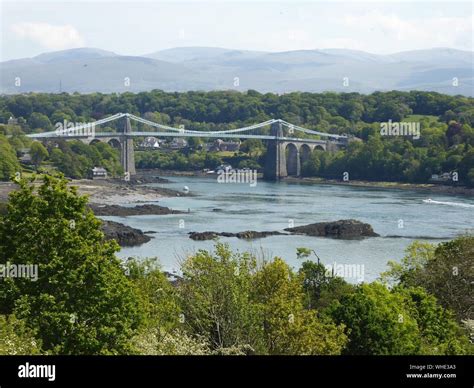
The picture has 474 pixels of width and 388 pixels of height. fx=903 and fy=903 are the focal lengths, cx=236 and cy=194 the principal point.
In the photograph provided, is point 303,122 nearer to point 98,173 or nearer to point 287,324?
point 98,173

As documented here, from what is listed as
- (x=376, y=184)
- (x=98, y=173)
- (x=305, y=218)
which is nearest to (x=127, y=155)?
(x=98, y=173)

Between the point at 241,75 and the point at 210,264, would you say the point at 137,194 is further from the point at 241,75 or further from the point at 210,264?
the point at 241,75

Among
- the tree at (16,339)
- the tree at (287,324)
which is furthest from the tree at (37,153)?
the tree at (16,339)

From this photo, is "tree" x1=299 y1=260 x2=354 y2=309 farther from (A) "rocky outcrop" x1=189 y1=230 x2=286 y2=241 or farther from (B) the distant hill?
(B) the distant hill
